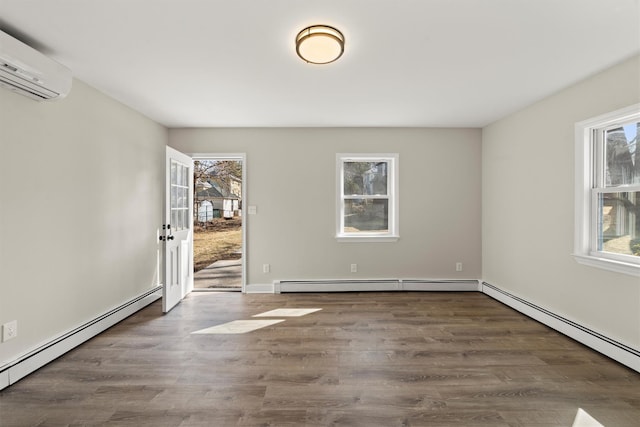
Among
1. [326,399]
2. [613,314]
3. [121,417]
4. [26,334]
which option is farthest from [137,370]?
[613,314]

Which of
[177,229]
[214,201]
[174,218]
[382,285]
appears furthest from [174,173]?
[214,201]

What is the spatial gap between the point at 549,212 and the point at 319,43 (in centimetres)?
287

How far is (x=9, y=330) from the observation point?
2.12 meters

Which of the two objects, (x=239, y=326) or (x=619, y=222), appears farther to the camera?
(x=239, y=326)

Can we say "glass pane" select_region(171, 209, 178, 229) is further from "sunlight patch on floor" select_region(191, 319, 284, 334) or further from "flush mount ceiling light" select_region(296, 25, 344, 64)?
"flush mount ceiling light" select_region(296, 25, 344, 64)

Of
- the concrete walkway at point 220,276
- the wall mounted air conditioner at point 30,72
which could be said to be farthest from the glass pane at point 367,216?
the wall mounted air conditioner at point 30,72

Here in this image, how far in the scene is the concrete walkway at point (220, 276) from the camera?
5.20 meters

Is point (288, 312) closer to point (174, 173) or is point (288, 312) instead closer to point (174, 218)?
point (174, 218)

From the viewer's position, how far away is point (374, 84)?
112 inches

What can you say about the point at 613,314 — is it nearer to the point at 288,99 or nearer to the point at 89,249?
the point at 288,99

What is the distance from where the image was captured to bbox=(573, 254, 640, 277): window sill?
2.33m

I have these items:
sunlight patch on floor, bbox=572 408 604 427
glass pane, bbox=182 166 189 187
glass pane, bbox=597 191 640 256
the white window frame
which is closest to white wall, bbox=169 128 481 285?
glass pane, bbox=182 166 189 187

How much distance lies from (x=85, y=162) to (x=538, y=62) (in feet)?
12.9

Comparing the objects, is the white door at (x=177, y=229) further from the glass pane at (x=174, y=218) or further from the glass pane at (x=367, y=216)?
the glass pane at (x=367, y=216)
